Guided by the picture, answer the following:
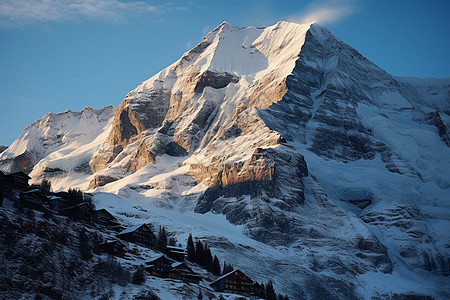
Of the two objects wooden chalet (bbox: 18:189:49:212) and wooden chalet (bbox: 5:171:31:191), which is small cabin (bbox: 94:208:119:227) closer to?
wooden chalet (bbox: 5:171:31:191)

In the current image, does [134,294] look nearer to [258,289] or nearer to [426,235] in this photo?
[258,289]

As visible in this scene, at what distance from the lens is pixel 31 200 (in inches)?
4257

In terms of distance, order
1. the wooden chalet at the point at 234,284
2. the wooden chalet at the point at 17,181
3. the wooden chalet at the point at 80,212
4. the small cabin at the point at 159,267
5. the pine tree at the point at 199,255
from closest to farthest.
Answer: the small cabin at the point at 159,267
the wooden chalet at the point at 17,181
the wooden chalet at the point at 234,284
the wooden chalet at the point at 80,212
the pine tree at the point at 199,255

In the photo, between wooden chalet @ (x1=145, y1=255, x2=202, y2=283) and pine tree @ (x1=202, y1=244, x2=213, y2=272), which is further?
pine tree @ (x1=202, y1=244, x2=213, y2=272)

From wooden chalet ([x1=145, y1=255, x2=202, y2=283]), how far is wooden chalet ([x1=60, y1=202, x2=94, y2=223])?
16.8 metres

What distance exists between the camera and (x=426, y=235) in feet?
655

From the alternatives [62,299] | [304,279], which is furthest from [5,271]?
[304,279]

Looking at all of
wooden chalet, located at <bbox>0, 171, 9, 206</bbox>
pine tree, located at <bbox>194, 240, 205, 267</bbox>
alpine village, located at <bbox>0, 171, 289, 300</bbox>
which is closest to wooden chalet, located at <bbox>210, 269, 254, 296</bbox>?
alpine village, located at <bbox>0, 171, 289, 300</bbox>

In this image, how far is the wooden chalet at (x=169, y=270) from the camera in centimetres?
11063

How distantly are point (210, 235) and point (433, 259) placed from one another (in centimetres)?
5875

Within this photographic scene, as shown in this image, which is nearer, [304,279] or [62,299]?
[62,299]

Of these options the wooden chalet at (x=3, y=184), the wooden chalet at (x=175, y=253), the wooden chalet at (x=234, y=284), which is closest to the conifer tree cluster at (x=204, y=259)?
the wooden chalet at (x=175, y=253)

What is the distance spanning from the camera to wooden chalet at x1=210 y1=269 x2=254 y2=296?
11786 cm

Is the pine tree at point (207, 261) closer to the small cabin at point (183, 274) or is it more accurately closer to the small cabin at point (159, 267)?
the small cabin at point (183, 274)
